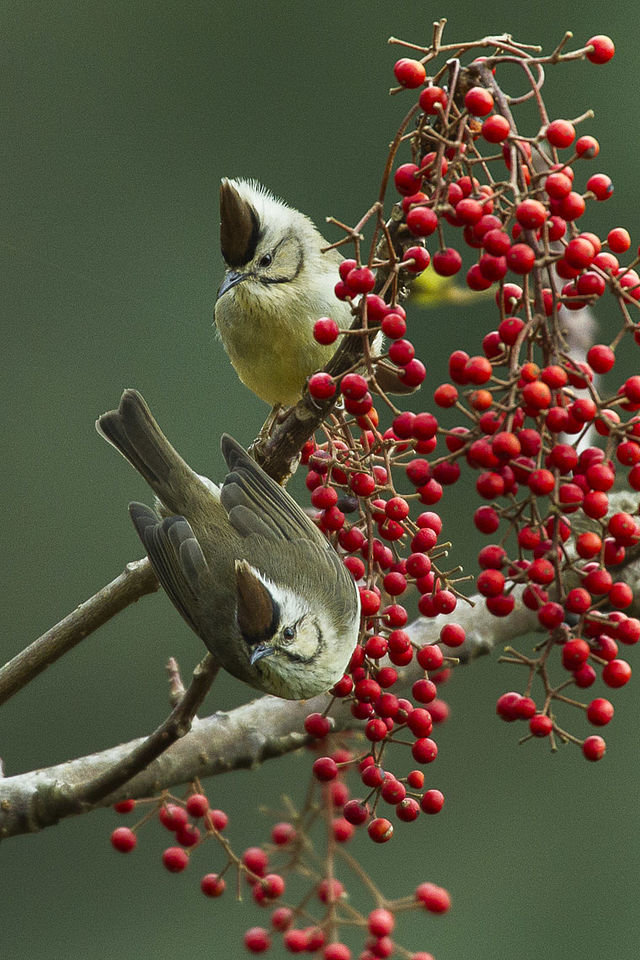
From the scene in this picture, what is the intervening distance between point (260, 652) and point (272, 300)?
930 mm

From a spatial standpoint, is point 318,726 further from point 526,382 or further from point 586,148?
point 586,148

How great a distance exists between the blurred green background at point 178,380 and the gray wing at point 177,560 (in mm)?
3290

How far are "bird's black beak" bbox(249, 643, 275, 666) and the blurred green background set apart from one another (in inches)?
134

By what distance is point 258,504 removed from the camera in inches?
88.3

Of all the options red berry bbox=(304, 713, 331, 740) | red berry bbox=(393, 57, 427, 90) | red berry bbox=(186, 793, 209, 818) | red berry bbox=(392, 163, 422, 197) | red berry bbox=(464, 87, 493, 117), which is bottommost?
red berry bbox=(186, 793, 209, 818)

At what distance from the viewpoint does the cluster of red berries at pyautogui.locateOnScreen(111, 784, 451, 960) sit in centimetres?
212

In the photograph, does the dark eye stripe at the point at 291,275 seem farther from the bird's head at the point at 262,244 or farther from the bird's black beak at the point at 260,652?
the bird's black beak at the point at 260,652

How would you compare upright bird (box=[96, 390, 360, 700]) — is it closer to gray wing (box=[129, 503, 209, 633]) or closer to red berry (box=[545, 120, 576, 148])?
gray wing (box=[129, 503, 209, 633])

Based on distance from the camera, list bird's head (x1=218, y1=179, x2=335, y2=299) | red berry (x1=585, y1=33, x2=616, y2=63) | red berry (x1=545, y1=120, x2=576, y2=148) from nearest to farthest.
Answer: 1. red berry (x1=545, y1=120, x2=576, y2=148)
2. red berry (x1=585, y1=33, x2=616, y2=63)
3. bird's head (x1=218, y1=179, x2=335, y2=299)

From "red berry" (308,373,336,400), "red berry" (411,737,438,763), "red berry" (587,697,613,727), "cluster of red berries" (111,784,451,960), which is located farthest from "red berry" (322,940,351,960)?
"red berry" (308,373,336,400)

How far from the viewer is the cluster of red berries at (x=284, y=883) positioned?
6.97 ft

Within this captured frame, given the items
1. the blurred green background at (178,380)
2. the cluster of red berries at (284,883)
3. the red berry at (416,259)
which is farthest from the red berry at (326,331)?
the blurred green background at (178,380)

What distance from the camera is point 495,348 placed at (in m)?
1.56

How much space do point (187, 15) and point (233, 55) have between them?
0.43 metres
